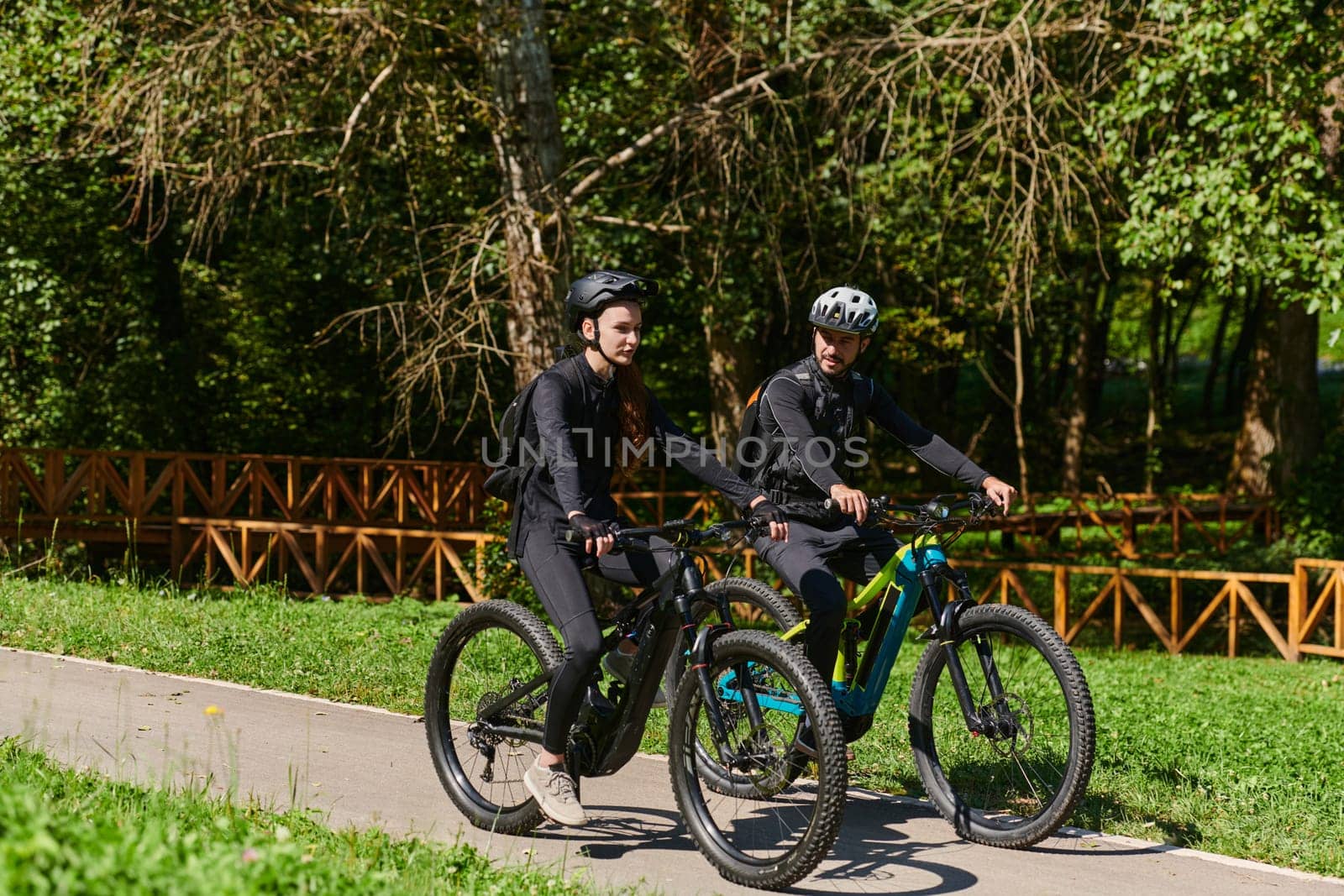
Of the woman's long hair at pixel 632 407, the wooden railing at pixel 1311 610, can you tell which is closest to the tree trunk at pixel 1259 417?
the wooden railing at pixel 1311 610

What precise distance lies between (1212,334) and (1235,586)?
136 feet

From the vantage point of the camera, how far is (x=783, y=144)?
47.1 ft

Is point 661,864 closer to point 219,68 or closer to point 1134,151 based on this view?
point 219,68

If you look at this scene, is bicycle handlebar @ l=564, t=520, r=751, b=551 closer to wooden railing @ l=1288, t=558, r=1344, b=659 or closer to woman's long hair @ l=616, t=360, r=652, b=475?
woman's long hair @ l=616, t=360, r=652, b=475

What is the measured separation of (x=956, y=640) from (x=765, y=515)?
105 cm

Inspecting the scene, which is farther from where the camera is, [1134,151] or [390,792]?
[1134,151]

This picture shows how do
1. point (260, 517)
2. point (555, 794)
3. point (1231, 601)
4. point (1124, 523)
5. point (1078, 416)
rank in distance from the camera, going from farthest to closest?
1. point (1078, 416)
2. point (1124, 523)
3. point (260, 517)
4. point (1231, 601)
5. point (555, 794)

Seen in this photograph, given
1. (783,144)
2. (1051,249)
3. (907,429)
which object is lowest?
(907,429)

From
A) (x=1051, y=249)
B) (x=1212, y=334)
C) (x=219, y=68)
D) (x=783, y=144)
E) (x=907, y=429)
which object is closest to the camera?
(x=907, y=429)

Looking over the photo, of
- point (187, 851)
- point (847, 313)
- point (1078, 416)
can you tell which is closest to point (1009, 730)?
point (847, 313)

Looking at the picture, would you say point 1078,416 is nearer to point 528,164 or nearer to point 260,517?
point 260,517

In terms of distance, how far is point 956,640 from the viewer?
527cm

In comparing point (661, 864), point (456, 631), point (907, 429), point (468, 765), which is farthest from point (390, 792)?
point (907, 429)

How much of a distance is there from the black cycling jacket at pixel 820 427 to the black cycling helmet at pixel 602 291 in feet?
2.84
